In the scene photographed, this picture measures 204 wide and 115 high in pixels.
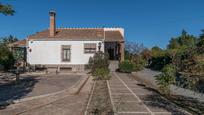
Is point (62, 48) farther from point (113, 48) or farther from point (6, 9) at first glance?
point (6, 9)

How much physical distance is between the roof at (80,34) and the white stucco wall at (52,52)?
622 mm

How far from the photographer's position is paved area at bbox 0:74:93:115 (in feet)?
38.2

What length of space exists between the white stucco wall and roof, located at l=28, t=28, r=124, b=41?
0.62 m

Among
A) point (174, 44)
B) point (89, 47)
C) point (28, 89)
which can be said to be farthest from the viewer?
point (174, 44)

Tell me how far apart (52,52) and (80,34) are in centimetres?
442

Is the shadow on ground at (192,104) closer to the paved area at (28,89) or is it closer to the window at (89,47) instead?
the paved area at (28,89)

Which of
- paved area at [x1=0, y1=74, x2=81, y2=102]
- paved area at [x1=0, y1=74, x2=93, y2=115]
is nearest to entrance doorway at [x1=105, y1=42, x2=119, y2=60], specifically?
paved area at [x1=0, y1=74, x2=81, y2=102]

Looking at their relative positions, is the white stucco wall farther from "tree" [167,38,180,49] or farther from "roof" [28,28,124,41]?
"tree" [167,38,180,49]

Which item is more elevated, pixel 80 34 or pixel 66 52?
pixel 80 34

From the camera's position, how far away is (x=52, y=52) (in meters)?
41.0

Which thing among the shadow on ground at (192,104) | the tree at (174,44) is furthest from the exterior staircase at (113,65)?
the shadow on ground at (192,104)

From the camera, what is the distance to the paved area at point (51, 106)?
11.6m

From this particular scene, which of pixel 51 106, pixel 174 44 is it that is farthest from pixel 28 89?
pixel 174 44

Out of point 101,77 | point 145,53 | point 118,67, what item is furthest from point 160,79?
point 145,53
